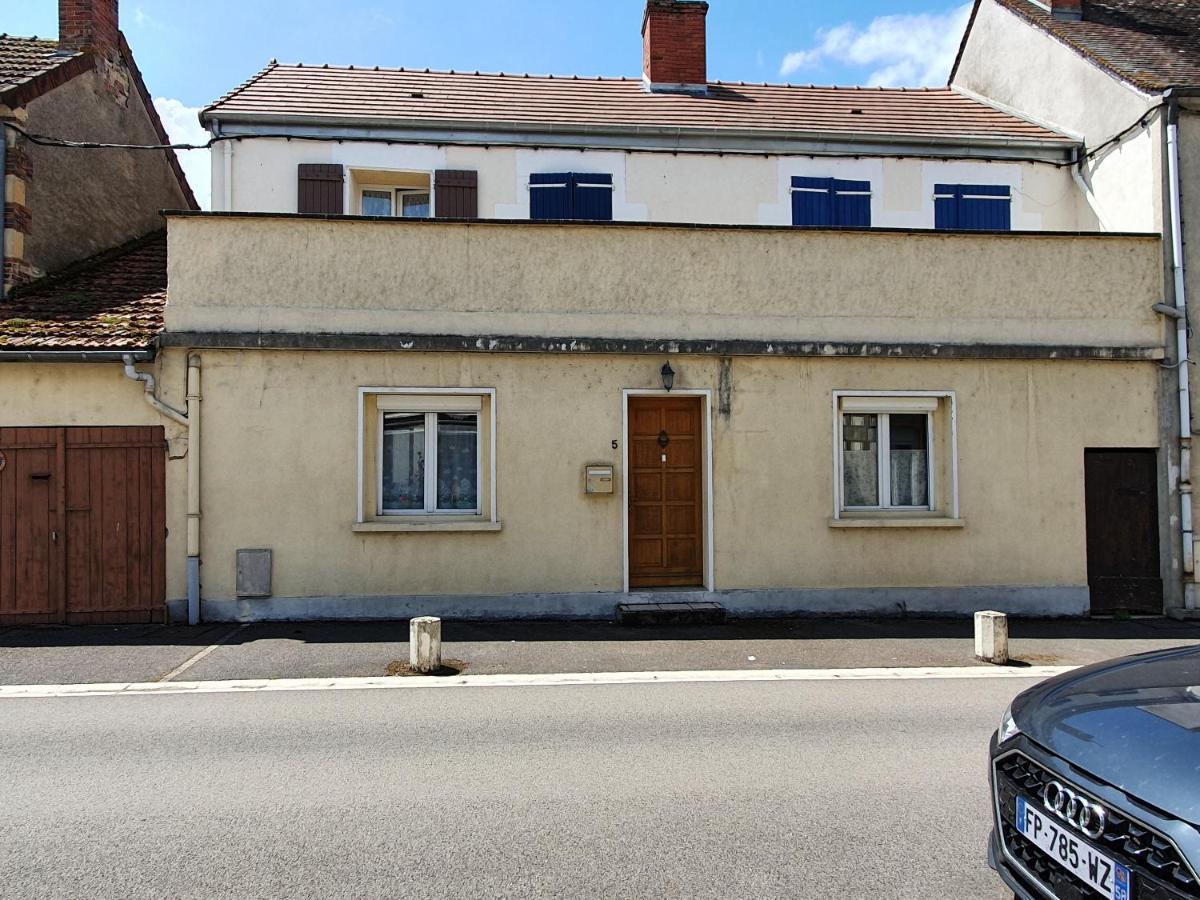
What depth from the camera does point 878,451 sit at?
33.4ft

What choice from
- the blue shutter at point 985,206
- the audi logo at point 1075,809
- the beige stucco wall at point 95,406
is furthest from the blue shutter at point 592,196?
the audi logo at point 1075,809

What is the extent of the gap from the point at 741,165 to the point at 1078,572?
24.6 feet

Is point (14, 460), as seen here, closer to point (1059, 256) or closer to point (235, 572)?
point (235, 572)

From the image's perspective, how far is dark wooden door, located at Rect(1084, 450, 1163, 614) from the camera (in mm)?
10117

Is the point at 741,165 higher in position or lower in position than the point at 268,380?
higher

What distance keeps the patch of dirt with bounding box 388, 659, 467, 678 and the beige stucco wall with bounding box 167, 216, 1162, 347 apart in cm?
390

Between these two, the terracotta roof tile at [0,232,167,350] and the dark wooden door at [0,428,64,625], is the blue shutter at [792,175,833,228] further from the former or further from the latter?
the dark wooden door at [0,428,64,625]

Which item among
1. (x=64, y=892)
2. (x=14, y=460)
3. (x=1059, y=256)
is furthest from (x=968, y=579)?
(x=14, y=460)

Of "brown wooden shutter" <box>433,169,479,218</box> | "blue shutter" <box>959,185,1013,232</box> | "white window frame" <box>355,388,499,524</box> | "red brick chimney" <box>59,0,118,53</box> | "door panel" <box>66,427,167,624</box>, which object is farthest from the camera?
"red brick chimney" <box>59,0,118,53</box>

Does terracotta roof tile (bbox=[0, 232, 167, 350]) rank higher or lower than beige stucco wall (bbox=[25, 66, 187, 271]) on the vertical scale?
lower

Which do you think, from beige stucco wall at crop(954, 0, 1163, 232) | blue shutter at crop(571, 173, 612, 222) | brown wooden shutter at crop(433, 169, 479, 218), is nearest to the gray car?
beige stucco wall at crop(954, 0, 1163, 232)

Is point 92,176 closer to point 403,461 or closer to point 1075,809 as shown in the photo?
point 403,461

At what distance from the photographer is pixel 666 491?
9.95 m

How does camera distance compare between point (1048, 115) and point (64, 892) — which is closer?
point (64, 892)
